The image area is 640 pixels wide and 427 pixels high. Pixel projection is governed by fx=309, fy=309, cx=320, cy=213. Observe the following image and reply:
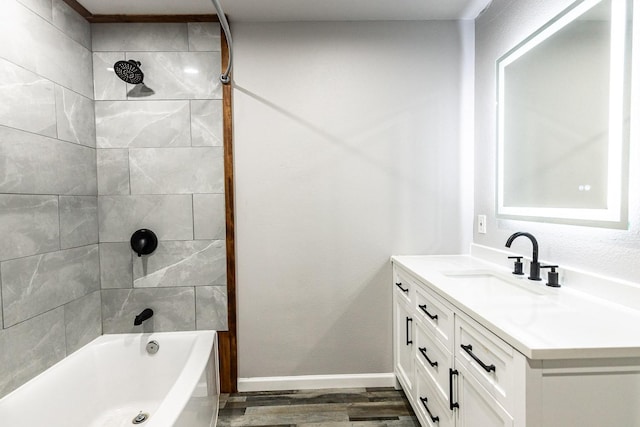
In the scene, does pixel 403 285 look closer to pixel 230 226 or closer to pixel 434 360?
pixel 434 360

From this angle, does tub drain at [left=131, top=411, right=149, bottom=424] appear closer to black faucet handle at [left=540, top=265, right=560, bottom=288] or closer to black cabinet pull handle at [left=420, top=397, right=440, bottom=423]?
black cabinet pull handle at [left=420, top=397, right=440, bottom=423]

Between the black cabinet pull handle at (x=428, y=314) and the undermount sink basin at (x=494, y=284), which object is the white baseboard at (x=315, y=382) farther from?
the undermount sink basin at (x=494, y=284)

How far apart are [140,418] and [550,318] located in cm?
220

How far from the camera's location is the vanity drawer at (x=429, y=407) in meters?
1.37

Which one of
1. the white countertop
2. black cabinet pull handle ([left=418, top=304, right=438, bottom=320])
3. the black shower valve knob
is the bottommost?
black cabinet pull handle ([left=418, top=304, right=438, bottom=320])

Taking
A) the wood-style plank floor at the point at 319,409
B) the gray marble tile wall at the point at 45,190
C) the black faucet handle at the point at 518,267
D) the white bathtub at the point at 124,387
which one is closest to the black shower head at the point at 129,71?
the gray marble tile wall at the point at 45,190

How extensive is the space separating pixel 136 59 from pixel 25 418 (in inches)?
82.1

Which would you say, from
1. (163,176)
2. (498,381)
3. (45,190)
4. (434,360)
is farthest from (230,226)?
(498,381)

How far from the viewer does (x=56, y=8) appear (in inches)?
69.4

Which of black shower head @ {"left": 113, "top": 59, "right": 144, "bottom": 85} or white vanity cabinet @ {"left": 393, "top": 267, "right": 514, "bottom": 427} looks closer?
white vanity cabinet @ {"left": 393, "top": 267, "right": 514, "bottom": 427}

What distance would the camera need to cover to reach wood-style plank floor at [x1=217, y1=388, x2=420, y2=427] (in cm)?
187

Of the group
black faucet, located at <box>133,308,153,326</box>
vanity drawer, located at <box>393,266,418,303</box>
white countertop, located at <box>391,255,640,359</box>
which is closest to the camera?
white countertop, located at <box>391,255,640,359</box>

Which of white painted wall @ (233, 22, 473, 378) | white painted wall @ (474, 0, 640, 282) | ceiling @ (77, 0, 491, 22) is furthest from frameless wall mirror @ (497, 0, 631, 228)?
ceiling @ (77, 0, 491, 22)

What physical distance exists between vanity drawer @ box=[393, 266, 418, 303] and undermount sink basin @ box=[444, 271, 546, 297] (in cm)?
21
